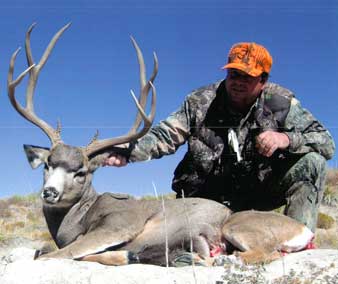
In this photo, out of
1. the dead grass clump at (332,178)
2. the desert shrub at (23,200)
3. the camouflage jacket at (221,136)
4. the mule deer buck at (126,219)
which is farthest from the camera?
the desert shrub at (23,200)

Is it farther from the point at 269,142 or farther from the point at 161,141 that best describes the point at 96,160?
the point at 269,142

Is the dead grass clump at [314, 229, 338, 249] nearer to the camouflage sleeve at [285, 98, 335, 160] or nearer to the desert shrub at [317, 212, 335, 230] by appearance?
the desert shrub at [317, 212, 335, 230]

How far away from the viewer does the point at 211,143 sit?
714cm

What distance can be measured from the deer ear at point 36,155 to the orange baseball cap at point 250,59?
221 cm

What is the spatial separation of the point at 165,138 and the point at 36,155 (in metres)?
1.49

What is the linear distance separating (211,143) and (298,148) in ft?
3.24

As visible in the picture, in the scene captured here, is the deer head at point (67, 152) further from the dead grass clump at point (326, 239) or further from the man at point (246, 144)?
the dead grass clump at point (326, 239)

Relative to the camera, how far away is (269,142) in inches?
255

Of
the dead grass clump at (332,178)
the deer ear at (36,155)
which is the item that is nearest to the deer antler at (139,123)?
the deer ear at (36,155)

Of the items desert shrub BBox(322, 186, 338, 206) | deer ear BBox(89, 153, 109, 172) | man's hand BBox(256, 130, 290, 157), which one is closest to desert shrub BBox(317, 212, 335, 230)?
desert shrub BBox(322, 186, 338, 206)

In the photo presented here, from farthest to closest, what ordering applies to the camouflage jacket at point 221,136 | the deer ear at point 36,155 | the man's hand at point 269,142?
the camouflage jacket at point 221,136
the deer ear at point 36,155
the man's hand at point 269,142

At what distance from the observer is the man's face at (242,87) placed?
6.92 meters

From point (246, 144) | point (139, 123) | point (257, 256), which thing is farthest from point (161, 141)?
point (257, 256)

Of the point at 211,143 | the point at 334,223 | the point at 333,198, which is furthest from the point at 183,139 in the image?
the point at 333,198
